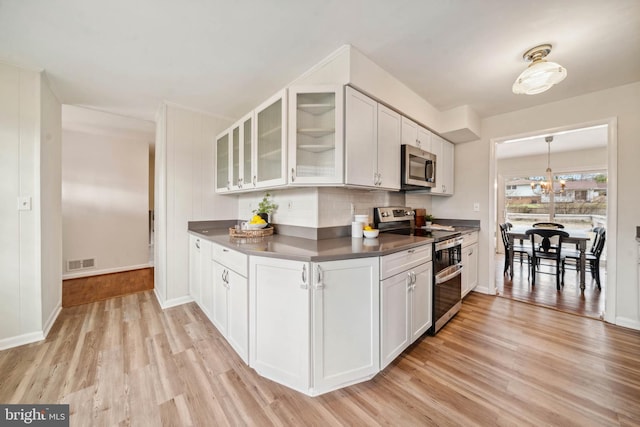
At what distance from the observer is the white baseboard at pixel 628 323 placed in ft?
7.77

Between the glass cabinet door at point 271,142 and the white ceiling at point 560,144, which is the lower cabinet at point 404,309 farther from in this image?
the white ceiling at point 560,144

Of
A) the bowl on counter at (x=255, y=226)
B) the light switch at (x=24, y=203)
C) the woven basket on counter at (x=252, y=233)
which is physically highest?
the light switch at (x=24, y=203)

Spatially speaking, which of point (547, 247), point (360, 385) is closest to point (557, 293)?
point (547, 247)

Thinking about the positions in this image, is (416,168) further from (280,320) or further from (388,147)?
(280,320)

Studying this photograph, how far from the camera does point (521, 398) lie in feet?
4.98

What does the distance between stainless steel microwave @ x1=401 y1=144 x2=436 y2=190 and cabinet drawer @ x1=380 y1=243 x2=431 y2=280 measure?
0.76 metres

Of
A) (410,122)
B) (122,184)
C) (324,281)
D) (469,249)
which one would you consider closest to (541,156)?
(469,249)

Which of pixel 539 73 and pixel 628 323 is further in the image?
pixel 628 323

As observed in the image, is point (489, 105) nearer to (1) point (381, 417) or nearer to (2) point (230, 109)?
(2) point (230, 109)

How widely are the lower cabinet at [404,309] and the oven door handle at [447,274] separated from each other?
0.10 m

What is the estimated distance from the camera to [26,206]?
6.97ft

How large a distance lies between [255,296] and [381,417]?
3.42 ft

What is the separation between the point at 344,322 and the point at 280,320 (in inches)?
16.6

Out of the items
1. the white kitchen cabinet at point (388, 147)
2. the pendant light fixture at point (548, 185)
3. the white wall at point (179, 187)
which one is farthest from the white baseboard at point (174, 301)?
the pendant light fixture at point (548, 185)
